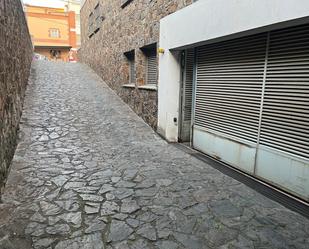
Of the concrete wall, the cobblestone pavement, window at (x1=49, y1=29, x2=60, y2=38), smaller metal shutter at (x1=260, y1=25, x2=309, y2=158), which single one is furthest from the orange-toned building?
smaller metal shutter at (x1=260, y1=25, x2=309, y2=158)

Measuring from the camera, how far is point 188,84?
226 inches

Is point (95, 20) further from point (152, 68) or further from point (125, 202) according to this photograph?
point (125, 202)

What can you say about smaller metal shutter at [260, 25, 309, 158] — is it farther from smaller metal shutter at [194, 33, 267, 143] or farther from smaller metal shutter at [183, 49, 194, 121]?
smaller metal shutter at [183, 49, 194, 121]

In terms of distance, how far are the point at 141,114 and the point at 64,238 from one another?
5418 mm

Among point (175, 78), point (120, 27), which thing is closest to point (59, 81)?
point (120, 27)

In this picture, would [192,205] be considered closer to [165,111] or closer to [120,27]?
[165,111]

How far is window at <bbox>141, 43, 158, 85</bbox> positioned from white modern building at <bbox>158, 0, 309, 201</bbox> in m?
1.21

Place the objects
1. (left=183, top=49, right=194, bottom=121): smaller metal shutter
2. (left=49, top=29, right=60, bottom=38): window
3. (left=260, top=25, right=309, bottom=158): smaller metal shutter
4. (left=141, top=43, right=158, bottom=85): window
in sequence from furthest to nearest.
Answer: (left=49, top=29, right=60, bottom=38): window, (left=141, top=43, right=158, bottom=85): window, (left=183, top=49, right=194, bottom=121): smaller metal shutter, (left=260, top=25, right=309, bottom=158): smaller metal shutter

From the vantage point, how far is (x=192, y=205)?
318 centimetres

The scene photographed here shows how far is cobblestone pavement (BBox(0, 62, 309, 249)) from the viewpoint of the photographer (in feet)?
8.25

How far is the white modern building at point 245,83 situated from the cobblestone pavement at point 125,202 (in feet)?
1.82

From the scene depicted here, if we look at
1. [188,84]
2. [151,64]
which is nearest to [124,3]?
[151,64]

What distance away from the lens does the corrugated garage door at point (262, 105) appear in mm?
3283

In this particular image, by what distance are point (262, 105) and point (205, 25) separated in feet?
5.75
